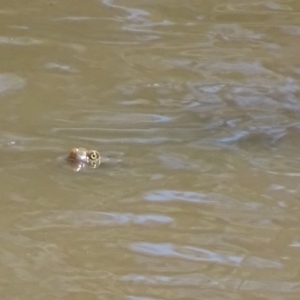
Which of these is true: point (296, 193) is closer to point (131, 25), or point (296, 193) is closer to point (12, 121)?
point (12, 121)

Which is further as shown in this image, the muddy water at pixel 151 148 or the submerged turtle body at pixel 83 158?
the submerged turtle body at pixel 83 158

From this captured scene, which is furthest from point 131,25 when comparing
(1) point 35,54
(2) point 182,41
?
(1) point 35,54

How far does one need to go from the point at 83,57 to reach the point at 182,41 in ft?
1.68

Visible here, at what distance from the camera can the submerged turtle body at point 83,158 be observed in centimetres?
275

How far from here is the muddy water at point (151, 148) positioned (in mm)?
2207

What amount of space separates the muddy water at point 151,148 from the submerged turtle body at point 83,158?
0.03m

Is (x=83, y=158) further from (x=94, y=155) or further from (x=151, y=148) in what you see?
(x=151, y=148)

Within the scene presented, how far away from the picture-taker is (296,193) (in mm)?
2637

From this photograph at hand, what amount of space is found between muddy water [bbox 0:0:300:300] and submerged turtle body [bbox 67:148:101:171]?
0.03m

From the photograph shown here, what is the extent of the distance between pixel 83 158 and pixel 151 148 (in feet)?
0.91

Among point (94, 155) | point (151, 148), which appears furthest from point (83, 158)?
point (151, 148)

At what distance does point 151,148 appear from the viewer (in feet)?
9.59

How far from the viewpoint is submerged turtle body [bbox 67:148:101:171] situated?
108 inches

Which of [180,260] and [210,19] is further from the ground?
[210,19]
